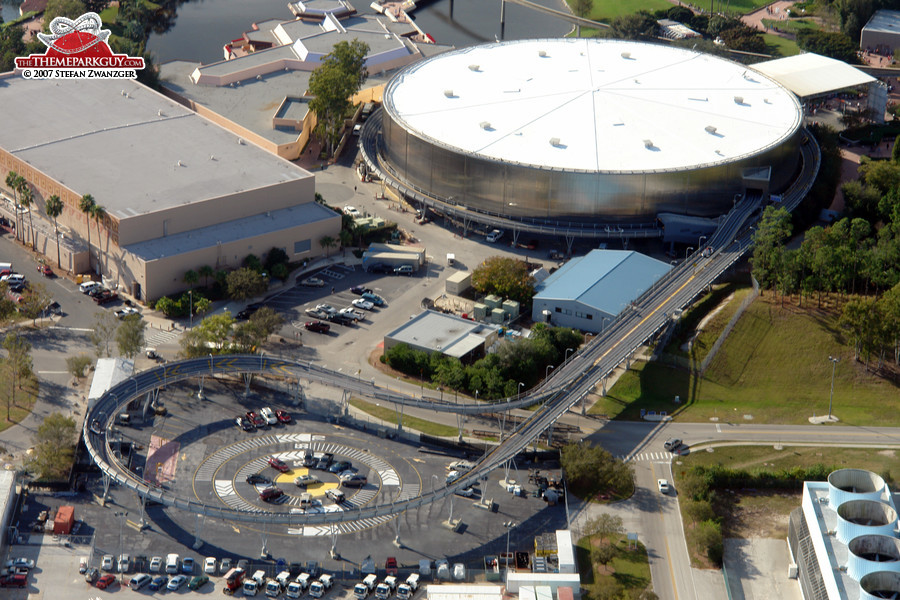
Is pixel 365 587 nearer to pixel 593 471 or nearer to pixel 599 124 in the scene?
pixel 593 471

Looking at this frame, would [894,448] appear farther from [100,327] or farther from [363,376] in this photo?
[100,327]

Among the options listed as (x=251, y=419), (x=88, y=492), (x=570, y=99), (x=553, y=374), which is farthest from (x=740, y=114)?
(x=88, y=492)

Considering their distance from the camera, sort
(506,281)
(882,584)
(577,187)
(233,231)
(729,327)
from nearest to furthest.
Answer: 1. (882,584)
2. (729,327)
3. (506,281)
4. (233,231)
5. (577,187)

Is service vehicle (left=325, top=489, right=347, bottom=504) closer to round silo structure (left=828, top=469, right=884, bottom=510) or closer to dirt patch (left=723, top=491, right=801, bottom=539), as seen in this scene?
dirt patch (left=723, top=491, right=801, bottom=539)

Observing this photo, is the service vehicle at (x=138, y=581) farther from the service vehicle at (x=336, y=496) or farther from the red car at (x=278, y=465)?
the red car at (x=278, y=465)

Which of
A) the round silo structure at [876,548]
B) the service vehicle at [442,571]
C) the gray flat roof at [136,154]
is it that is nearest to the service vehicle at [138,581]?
the service vehicle at [442,571]

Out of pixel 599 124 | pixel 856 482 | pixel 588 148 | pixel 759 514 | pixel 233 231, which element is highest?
pixel 599 124

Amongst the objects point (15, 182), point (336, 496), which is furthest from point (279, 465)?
point (15, 182)
